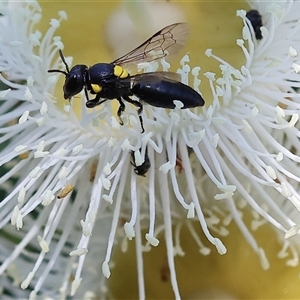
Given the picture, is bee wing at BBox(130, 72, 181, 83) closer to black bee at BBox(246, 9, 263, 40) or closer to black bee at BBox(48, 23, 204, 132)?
black bee at BBox(48, 23, 204, 132)

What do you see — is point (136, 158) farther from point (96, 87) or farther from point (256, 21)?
point (256, 21)

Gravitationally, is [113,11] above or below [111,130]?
above

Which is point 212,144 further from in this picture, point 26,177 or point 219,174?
point 26,177

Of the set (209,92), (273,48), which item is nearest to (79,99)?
(209,92)

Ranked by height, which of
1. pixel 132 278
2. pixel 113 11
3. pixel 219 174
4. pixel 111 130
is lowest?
pixel 132 278

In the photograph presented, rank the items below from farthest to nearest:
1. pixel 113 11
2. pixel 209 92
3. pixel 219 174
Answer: pixel 113 11 → pixel 209 92 → pixel 219 174
